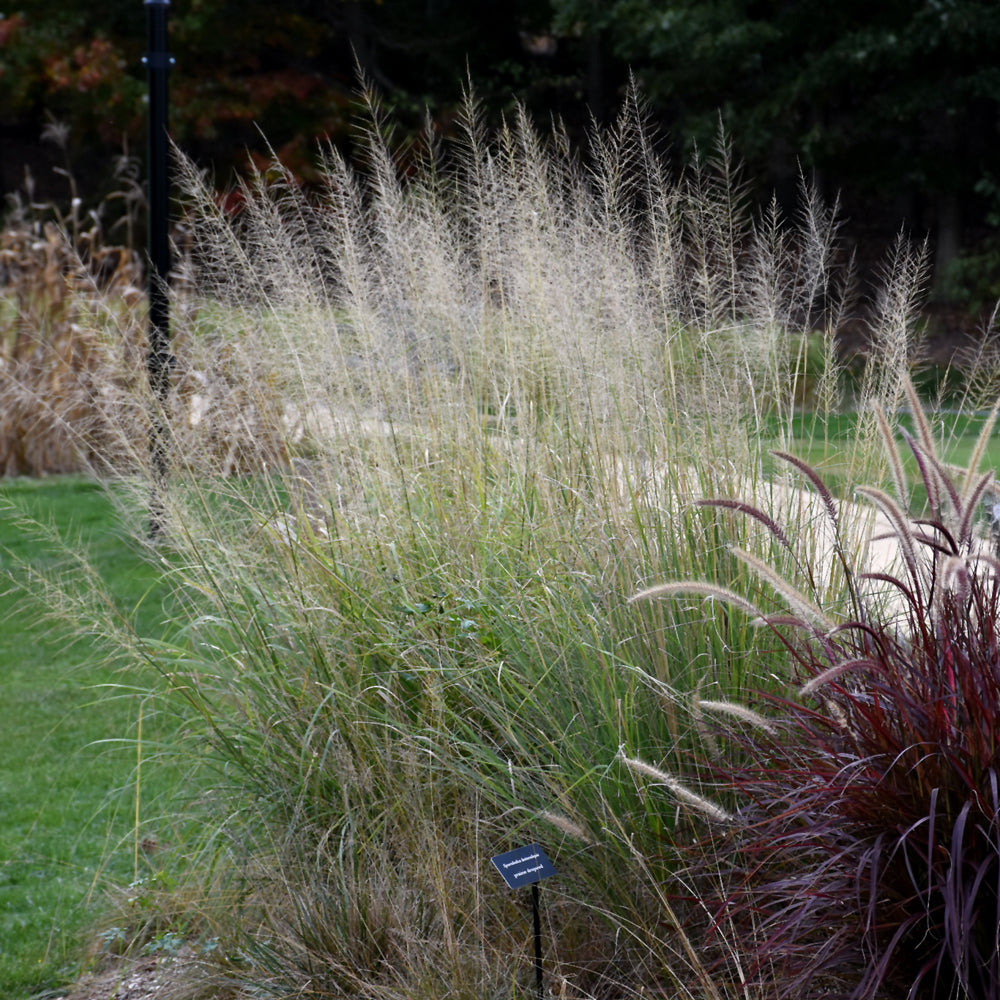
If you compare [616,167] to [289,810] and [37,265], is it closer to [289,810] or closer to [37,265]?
[289,810]

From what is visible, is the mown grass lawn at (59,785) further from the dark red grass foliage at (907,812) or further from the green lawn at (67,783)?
the dark red grass foliage at (907,812)

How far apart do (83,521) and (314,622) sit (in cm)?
444

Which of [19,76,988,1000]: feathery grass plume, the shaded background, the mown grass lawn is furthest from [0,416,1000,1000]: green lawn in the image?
the shaded background

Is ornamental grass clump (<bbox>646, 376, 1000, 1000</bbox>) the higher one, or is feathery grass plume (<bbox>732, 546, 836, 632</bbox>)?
feathery grass plume (<bbox>732, 546, 836, 632</bbox>)

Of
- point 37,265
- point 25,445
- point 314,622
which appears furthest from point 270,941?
point 37,265

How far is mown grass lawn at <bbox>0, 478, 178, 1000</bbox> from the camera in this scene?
3.26 metres

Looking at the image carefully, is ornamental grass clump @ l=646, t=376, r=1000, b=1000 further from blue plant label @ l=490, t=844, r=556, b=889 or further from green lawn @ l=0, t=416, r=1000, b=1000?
green lawn @ l=0, t=416, r=1000, b=1000

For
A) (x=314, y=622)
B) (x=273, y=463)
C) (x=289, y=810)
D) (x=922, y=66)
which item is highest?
(x=922, y=66)

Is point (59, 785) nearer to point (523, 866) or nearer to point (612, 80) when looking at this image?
point (523, 866)

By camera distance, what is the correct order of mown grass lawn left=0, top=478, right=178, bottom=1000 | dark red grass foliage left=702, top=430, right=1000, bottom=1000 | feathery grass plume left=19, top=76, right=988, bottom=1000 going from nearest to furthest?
dark red grass foliage left=702, top=430, right=1000, bottom=1000 < feathery grass plume left=19, top=76, right=988, bottom=1000 < mown grass lawn left=0, top=478, right=178, bottom=1000

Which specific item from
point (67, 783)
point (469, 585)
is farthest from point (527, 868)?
point (67, 783)

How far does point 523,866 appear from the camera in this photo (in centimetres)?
213

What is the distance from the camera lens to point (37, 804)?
4039mm

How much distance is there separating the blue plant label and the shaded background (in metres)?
12.5
